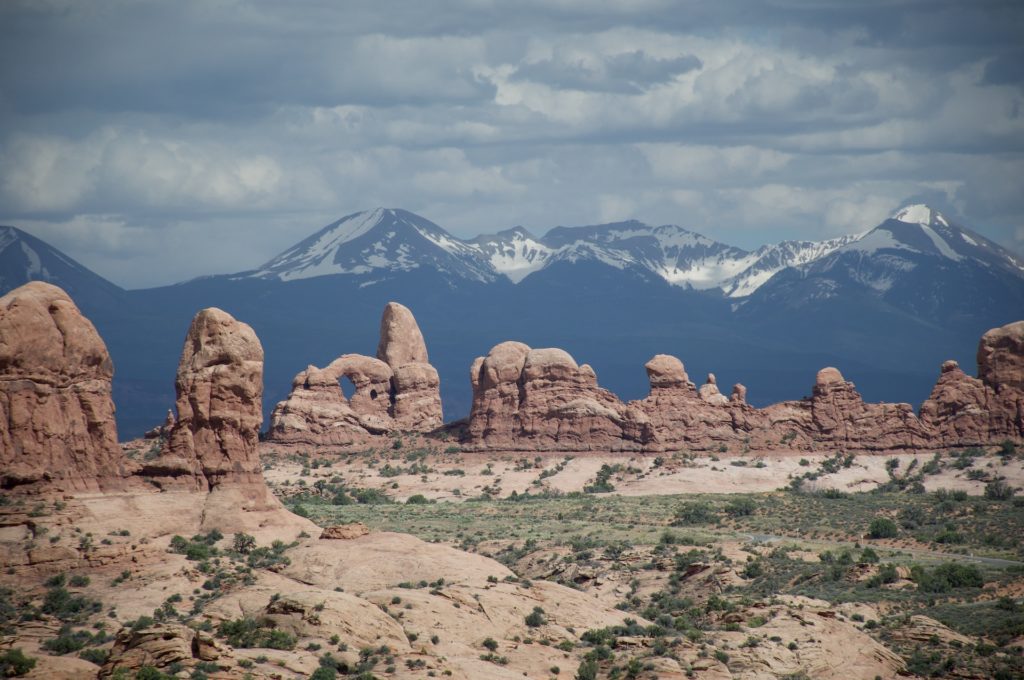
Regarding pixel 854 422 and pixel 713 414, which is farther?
pixel 713 414

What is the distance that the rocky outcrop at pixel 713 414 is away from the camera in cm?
10825

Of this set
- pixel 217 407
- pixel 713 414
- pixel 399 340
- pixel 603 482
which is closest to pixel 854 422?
pixel 713 414

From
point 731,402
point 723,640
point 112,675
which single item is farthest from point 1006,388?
point 112,675

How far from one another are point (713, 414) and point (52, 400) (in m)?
58.7

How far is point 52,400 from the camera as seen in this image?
5994 cm

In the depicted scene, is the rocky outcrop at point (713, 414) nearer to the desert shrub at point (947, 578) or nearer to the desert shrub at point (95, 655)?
the desert shrub at point (947, 578)

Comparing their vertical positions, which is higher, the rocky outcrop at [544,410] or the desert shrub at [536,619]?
the rocky outcrop at [544,410]

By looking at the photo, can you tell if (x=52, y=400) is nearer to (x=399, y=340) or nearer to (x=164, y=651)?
(x=164, y=651)

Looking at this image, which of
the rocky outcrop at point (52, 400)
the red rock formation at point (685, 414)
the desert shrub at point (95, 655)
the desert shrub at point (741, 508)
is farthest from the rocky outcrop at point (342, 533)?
the red rock formation at point (685, 414)

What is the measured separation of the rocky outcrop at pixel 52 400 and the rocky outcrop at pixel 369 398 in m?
49.9

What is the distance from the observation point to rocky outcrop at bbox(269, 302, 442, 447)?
369 feet

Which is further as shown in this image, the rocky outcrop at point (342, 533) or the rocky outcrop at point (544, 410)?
the rocky outcrop at point (544, 410)

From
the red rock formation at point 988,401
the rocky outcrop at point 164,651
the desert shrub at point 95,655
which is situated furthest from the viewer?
the red rock formation at point 988,401

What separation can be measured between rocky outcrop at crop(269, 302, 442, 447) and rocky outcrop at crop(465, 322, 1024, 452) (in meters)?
7.16
